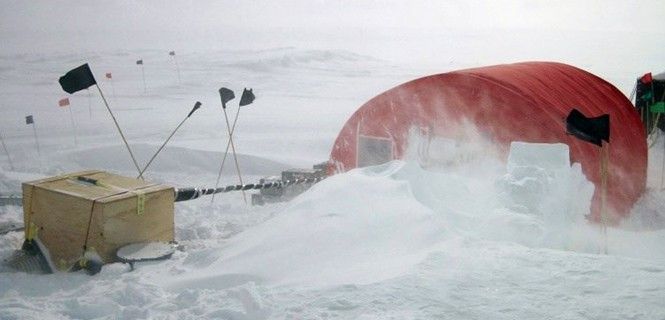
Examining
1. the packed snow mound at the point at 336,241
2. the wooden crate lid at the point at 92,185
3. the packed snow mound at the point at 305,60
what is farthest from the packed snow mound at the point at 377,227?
the packed snow mound at the point at 305,60

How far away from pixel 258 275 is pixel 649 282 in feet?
8.80

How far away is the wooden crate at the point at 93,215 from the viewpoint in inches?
214

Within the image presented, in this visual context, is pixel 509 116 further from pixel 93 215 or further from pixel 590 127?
pixel 93 215

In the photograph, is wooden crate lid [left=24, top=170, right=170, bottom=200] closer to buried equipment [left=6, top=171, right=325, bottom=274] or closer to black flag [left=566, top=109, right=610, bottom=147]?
buried equipment [left=6, top=171, right=325, bottom=274]

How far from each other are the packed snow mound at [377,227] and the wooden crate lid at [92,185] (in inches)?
50.5

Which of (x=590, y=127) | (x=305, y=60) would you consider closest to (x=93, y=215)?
(x=590, y=127)

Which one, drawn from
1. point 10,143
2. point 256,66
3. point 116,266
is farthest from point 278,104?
point 116,266

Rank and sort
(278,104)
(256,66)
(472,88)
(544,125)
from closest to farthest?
1. (544,125)
2. (472,88)
3. (278,104)
4. (256,66)

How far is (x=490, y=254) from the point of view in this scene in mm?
3965

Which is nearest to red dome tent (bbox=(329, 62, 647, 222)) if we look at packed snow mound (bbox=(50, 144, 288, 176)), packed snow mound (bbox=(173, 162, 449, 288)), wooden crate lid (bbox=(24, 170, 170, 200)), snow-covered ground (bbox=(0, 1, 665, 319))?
snow-covered ground (bbox=(0, 1, 665, 319))

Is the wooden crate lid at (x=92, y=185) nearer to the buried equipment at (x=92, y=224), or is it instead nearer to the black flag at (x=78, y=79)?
the buried equipment at (x=92, y=224)

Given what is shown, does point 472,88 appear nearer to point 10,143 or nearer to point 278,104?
point 10,143

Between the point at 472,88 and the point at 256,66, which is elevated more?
the point at 256,66

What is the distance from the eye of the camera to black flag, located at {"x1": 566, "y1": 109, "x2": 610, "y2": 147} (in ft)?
18.4
